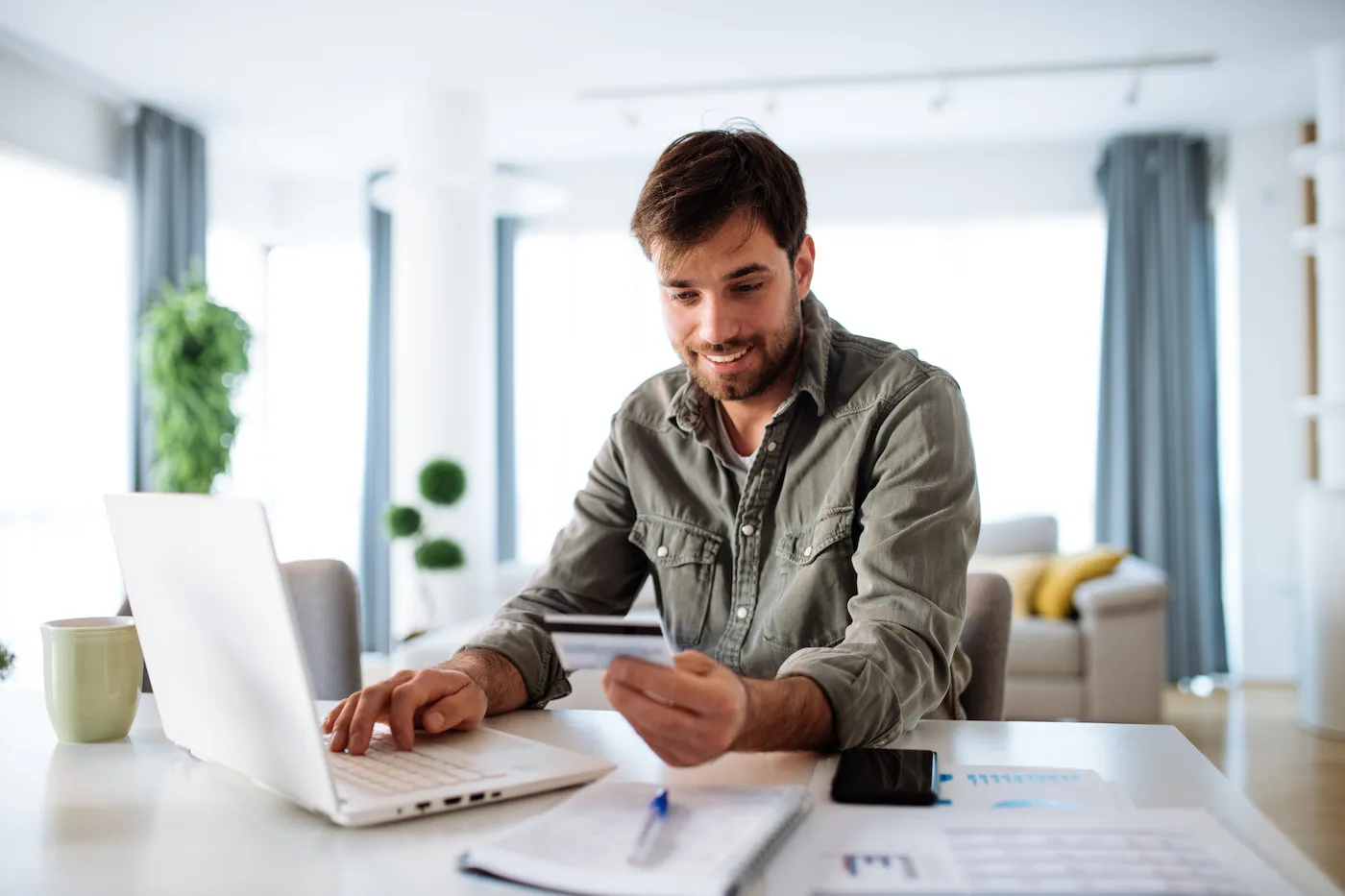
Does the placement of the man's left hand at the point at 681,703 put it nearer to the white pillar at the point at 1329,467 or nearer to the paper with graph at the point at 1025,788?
the paper with graph at the point at 1025,788

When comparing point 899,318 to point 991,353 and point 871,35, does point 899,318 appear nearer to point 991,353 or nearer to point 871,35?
point 991,353

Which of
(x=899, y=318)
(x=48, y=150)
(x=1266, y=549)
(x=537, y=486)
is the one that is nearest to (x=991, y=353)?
(x=899, y=318)

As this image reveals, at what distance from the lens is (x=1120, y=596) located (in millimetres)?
3918

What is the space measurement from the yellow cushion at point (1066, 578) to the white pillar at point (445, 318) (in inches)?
Answer: 93.9

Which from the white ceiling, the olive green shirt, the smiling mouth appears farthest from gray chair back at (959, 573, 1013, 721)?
the white ceiling

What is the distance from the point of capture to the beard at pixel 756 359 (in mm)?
1427

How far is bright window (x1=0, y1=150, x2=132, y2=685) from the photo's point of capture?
4414 millimetres

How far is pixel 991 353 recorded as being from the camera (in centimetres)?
568

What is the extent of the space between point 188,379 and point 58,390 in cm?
52

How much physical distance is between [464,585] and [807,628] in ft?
12.1

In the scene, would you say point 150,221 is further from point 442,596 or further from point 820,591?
point 820,591

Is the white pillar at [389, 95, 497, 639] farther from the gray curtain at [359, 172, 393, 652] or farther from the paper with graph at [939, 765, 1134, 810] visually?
the paper with graph at [939, 765, 1134, 810]

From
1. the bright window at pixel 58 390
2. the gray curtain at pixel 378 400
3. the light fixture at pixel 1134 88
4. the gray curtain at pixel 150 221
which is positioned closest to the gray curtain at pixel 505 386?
the gray curtain at pixel 378 400

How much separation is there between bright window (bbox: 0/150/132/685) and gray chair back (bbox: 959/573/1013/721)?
13.3 feet
